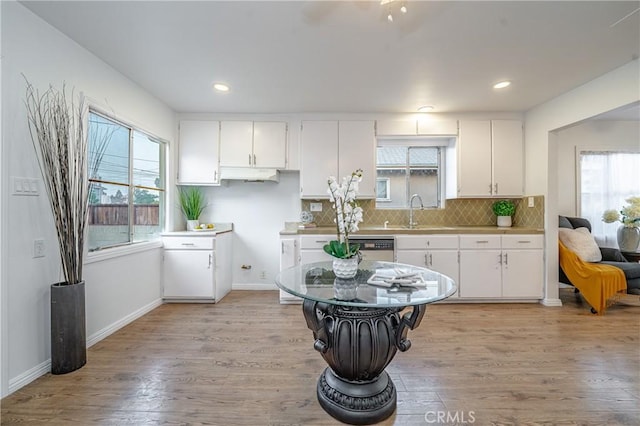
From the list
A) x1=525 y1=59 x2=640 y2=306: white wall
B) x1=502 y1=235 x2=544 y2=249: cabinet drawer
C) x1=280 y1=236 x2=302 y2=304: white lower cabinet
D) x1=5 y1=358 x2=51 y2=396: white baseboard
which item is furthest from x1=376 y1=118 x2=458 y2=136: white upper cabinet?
x1=5 y1=358 x2=51 y2=396: white baseboard

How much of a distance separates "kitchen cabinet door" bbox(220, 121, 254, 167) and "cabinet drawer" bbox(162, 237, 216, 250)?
108 cm

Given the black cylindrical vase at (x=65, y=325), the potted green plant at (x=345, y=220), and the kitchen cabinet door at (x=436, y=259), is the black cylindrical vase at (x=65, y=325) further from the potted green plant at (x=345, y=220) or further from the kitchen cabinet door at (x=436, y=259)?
the kitchen cabinet door at (x=436, y=259)

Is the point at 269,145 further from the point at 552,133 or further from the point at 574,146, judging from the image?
the point at 574,146

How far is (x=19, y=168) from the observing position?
185 centimetres

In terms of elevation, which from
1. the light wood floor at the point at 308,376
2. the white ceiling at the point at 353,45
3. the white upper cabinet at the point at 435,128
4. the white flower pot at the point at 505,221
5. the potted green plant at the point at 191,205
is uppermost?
the white ceiling at the point at 353,45

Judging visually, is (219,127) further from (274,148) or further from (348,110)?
(348,110)

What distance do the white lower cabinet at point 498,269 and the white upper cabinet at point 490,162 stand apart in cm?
69

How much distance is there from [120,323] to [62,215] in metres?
1.34

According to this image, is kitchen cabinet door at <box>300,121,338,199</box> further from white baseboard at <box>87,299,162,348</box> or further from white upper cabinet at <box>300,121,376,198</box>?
white baseboard at <box>87,299,162,348</box>

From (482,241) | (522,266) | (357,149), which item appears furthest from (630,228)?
(357,149)

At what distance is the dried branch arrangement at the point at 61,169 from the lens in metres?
1.96

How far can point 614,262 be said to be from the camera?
343cm

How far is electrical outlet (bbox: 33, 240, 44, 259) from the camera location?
1.94m

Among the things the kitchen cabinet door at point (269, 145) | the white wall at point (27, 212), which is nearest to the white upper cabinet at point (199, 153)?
the kitchen cabinet door at point (269, 145)
